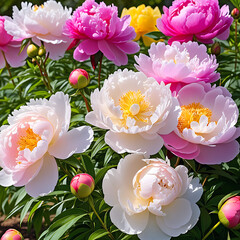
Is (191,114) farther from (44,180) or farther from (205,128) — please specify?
(44,180)

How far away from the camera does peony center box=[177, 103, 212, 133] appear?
1.01 m

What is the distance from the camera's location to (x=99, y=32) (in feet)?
4.37

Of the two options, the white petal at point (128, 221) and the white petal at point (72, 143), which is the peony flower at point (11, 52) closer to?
the white petal at point (72, 143)

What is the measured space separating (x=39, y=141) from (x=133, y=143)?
7.7 inches

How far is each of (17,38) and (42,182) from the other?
66 centimetres

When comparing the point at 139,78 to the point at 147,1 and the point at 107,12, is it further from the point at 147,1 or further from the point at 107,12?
the point at 147,1

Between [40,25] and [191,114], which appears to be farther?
[40,25]

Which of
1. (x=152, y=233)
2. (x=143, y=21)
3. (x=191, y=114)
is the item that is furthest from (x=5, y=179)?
(x=143, y=21)

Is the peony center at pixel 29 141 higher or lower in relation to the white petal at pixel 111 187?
higher

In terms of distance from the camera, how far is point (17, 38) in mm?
1455

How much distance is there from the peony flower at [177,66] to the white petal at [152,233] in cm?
33

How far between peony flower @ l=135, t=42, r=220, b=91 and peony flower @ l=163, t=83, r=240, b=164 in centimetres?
3

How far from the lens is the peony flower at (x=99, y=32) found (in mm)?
1321

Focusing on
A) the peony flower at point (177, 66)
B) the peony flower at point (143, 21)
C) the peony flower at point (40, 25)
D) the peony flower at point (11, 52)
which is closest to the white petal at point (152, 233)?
the peony flower at point (177, 66)
